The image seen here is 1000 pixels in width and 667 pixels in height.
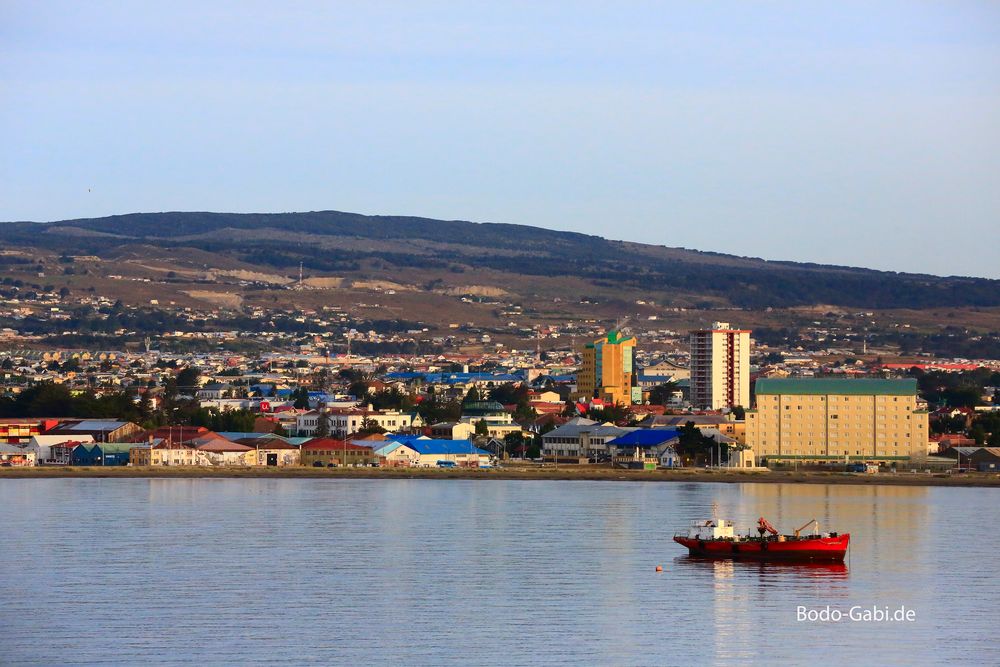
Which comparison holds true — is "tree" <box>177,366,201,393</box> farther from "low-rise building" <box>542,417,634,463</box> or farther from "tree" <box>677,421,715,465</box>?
"tree" <box>677,421,715,465</box>

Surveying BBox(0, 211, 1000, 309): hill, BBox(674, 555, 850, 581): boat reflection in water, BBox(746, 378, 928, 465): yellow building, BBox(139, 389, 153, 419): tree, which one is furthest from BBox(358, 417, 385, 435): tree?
BBox(0, 211, 1000, 309): hill

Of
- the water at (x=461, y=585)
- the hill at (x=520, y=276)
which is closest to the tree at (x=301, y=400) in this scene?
the water at (x=461, y=585)

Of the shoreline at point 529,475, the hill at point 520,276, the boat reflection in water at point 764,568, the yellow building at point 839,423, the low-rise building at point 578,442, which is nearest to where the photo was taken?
the boat reflection in water at point 764,568

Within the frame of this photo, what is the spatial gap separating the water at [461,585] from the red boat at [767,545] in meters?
0.45

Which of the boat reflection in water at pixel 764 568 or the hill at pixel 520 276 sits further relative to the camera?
the hill at pixel 520 276

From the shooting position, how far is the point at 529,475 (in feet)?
178

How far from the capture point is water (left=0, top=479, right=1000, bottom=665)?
68.5ft

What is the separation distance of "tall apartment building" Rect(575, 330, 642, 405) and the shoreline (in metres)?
31.7

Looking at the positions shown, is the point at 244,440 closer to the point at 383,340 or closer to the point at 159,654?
the point at 159,654

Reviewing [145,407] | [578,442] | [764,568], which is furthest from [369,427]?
[764,568]

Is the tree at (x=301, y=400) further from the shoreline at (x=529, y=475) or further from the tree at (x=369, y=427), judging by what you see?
the shoreline at (x=529, y=475)

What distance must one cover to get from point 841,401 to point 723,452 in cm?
389

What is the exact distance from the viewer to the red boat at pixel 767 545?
3011 centimetres

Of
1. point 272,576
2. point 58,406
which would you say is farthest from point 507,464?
point 272,576
